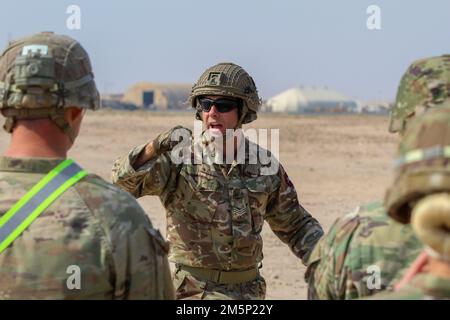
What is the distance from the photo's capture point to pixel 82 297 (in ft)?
11.1

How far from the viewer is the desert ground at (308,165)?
37.9 ft

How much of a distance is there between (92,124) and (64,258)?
3769 centimetres

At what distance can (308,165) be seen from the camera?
23.5 m

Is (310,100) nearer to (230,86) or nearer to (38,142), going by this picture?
(230,86)

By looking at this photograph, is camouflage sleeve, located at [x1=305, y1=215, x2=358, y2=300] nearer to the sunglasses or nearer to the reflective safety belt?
the reflective safety belt

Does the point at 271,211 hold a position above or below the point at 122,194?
below

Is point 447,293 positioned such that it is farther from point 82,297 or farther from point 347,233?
point 82,297

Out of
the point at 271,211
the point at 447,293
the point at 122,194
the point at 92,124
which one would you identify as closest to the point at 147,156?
the point at 271,211

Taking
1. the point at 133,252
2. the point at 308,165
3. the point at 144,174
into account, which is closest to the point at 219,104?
the point at 144,174

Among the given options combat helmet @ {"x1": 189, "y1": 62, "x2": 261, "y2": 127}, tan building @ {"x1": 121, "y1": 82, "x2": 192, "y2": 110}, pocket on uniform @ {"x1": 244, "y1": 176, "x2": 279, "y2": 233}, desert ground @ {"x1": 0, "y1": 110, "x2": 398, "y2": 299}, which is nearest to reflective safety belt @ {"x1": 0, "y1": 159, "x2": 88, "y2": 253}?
pocket on uniform @ {"x1": 244, "y1": 176, "x2": 279, "y2": 233}

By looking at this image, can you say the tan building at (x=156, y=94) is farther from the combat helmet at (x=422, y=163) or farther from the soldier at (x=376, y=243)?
the combat helmet at (x=422, y=163)

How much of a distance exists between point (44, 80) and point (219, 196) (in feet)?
8.30

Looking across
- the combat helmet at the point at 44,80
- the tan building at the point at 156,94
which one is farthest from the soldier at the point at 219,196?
the tan building at the point at 156,94

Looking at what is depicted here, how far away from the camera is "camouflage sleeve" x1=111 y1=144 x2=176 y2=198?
579 centimetres
